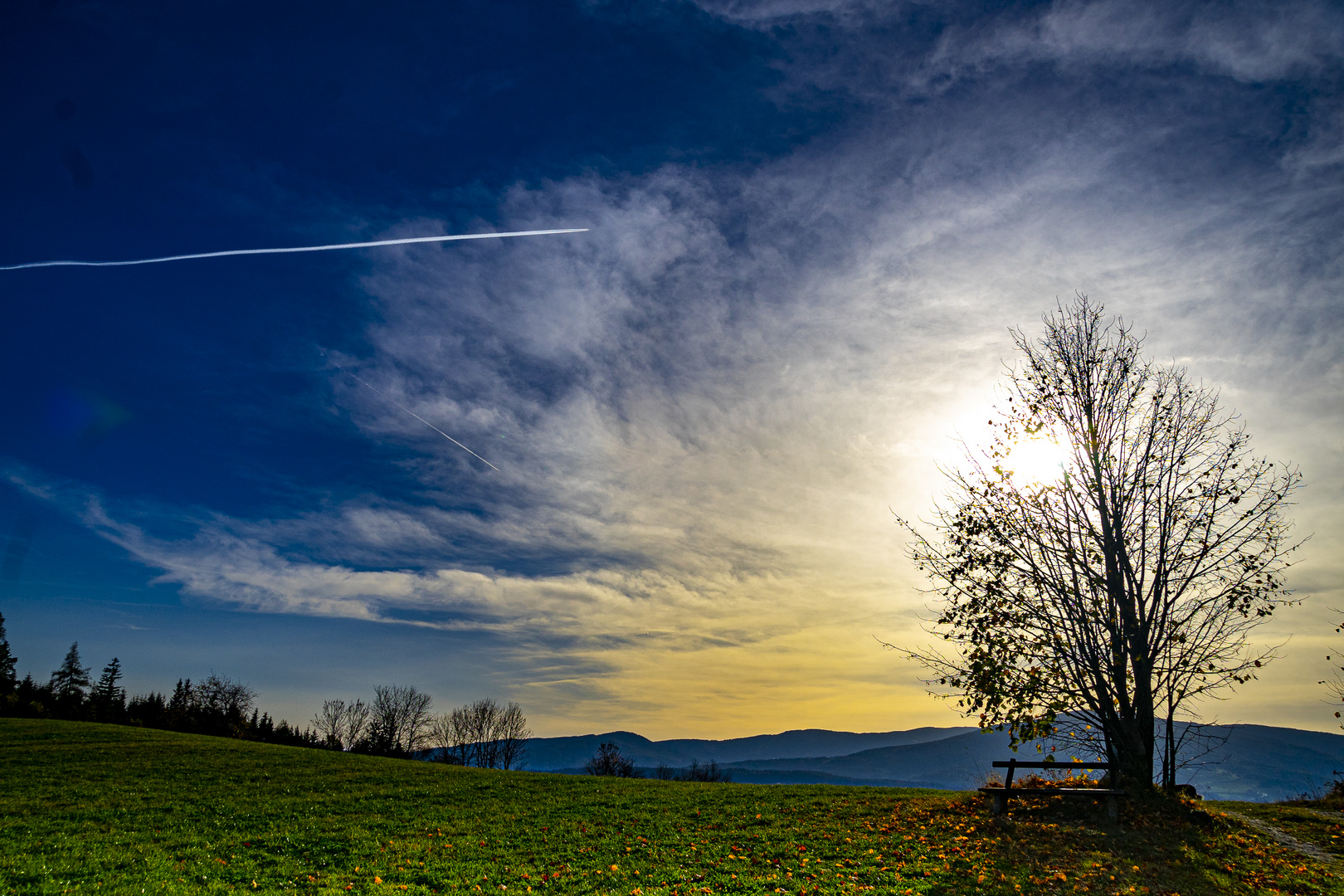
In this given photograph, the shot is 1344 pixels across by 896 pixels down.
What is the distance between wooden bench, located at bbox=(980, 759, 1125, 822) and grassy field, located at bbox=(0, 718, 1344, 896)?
48cm

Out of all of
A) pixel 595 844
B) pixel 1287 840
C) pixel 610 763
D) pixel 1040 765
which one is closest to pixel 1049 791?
pixel 1040 765

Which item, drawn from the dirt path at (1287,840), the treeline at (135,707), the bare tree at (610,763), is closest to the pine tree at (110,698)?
the treeline at (135,707)

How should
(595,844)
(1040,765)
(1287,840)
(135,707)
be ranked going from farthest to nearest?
(135,707) < (1040,765) < (595,844) < (1287,840)

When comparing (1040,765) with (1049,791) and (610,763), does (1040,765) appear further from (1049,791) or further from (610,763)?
(610,763)

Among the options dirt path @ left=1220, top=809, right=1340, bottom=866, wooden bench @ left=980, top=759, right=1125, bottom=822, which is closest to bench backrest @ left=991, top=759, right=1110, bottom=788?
wooden bench @ left=980, top=759, right=1125, bottom=822

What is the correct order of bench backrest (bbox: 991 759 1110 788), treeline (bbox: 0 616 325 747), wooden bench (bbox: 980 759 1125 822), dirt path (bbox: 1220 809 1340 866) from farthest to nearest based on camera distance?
treeline (bbox: 0 616 325 747)
bench backrest (bbox: 991 759 1110 788)
wooden bench (bbox: 980 759 1125 822)
dirt path (bbox: 1220 809 1340 866)

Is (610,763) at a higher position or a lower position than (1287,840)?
lower

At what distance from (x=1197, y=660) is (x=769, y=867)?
13.5 m

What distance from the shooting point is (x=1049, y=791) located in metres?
16.5

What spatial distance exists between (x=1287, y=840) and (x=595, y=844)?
16992mm

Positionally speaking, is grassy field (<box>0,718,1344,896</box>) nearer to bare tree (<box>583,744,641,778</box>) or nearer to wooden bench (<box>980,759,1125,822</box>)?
wooden bench (<box>980,759,1125,822</box>)

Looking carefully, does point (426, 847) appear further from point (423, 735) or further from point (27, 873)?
point (423, 735)

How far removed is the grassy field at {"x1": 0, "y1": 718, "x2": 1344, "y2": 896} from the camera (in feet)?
39.8

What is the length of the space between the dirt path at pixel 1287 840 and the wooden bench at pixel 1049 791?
3206 mm
